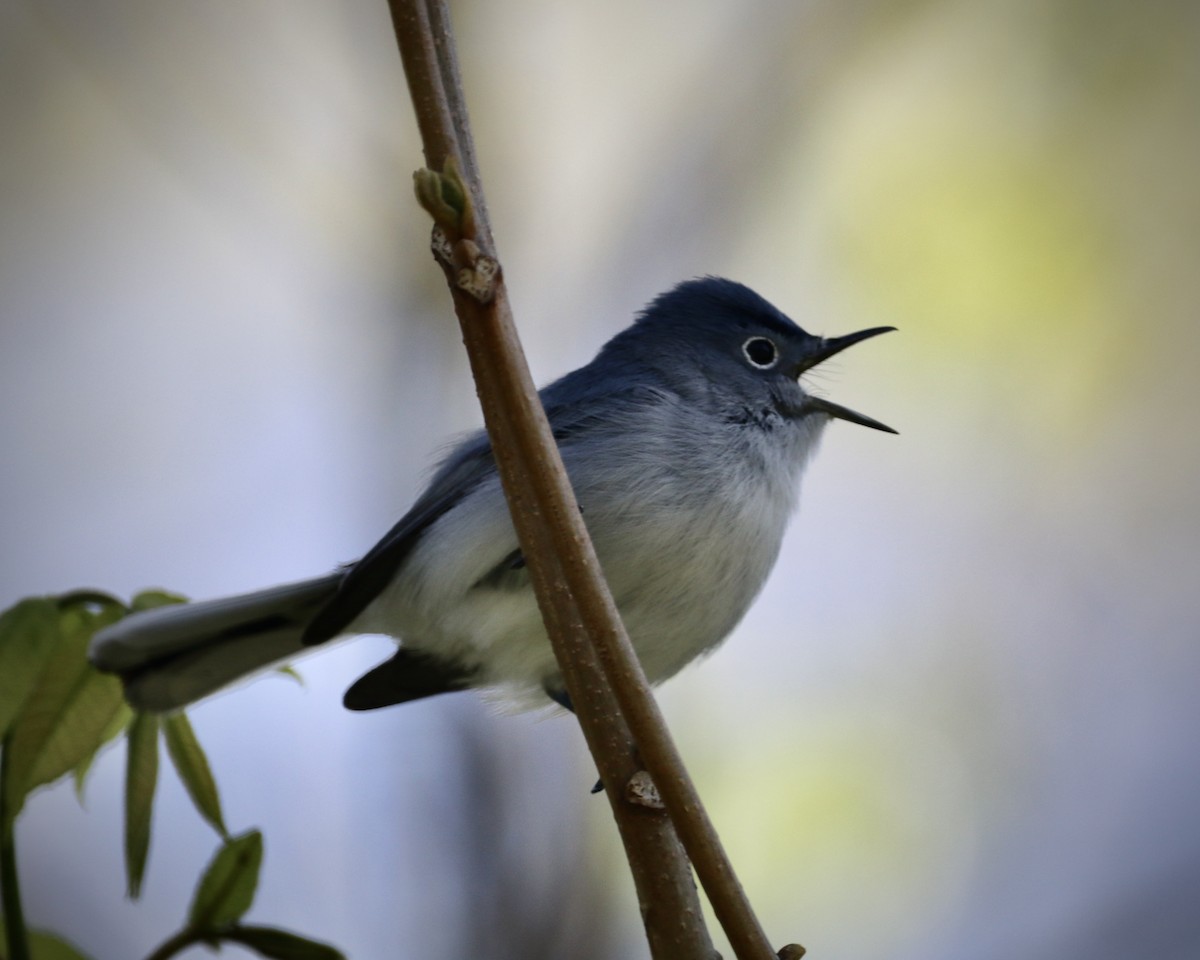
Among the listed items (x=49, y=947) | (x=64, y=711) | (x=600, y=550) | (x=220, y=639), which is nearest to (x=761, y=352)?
(x=600, y=550)

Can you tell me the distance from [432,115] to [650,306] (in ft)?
7.01

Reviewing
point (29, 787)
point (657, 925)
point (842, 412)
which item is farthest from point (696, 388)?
point (29, 787)

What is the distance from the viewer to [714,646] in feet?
8.61

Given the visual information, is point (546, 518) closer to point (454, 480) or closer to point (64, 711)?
point (64, 711)

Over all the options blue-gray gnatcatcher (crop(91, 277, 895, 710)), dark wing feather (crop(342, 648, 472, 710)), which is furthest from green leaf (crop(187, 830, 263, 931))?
dark wing feather (crop(342, 648, 472, 710))

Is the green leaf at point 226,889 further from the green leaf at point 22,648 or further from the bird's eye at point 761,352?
the bird's eye at point 761,352

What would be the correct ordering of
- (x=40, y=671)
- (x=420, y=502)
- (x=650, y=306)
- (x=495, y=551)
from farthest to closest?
1. (x=650, y=306)
2. (x=420, y=502)
3. (x=495, y=551)
4. (x=40, y=671)

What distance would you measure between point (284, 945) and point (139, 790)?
0.98 feet

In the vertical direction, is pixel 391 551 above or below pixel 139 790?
above

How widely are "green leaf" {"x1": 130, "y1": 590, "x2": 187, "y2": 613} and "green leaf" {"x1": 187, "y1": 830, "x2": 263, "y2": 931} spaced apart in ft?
1.21

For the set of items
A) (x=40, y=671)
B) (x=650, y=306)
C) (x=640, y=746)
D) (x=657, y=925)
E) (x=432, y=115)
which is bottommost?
(x=657, y=925)

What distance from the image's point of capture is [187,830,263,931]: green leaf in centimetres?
109

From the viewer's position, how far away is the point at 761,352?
9.32ft

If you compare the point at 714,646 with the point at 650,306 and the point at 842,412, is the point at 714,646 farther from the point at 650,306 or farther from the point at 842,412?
the point at 650,306
